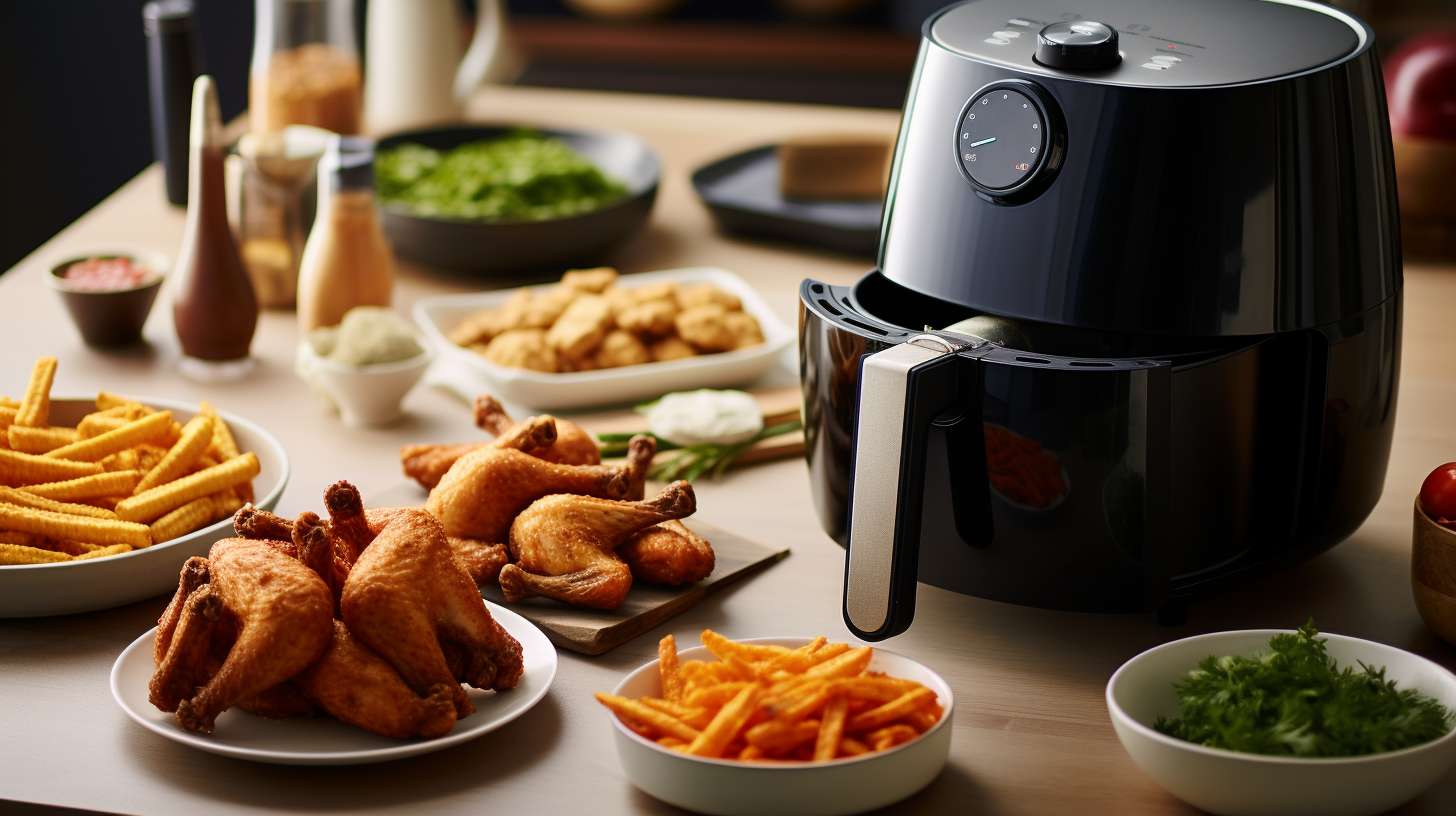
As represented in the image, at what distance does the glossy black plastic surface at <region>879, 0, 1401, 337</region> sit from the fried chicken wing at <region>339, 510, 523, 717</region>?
43 centimetres

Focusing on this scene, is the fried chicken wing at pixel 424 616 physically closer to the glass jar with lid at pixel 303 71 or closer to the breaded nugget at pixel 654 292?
the breaded nugget at pixel 654 292

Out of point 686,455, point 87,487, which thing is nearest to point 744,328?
point 686,455

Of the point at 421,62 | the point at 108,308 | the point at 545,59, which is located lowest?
the point at 545,59

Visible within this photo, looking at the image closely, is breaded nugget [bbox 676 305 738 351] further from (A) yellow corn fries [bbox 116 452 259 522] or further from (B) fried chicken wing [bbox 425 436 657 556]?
(A) yellow corn fries [bbox 116 452 259 522]

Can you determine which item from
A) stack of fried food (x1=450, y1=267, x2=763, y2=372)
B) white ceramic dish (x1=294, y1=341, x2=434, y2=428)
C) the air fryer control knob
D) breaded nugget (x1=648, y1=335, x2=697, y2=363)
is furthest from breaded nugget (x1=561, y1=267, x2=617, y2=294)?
the air fryer control knob

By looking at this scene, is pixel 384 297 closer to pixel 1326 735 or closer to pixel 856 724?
pixel 856 724

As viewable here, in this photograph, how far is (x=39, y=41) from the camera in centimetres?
340

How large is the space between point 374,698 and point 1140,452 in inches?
21.4

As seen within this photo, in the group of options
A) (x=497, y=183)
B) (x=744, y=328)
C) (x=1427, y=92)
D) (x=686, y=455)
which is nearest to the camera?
(x=686, y=455)

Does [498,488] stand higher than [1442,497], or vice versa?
[1442,497]

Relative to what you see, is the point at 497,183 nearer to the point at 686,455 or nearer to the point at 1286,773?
the point at 686,455

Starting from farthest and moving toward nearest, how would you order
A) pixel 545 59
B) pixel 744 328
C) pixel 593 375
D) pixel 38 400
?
pixel 545 59, pixel 744 328, pixel 593 375, pixel 38 400

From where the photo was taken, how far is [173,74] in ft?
7.25

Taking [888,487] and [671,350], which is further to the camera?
[671,350]
